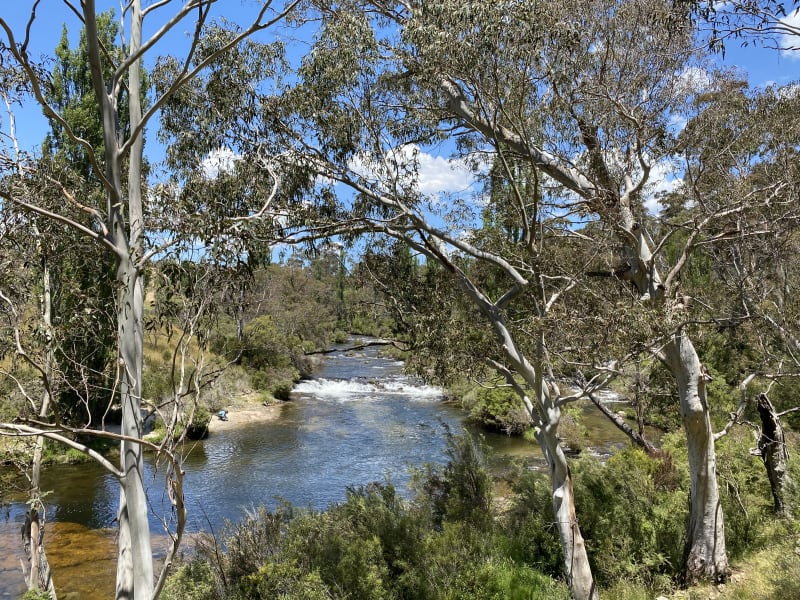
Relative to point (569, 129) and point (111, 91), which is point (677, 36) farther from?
point (111, 91)

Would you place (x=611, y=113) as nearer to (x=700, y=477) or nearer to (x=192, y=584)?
(x=700, y=477)

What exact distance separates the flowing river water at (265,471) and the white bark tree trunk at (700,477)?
5503mm

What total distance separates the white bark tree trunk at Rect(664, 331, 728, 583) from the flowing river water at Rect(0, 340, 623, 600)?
550cm

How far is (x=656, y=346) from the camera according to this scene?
23.7ft

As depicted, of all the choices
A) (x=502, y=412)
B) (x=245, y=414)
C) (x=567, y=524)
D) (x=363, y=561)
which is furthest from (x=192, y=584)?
(x=245, y=414)

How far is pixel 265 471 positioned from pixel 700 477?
429 inches

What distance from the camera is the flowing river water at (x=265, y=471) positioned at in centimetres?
1062

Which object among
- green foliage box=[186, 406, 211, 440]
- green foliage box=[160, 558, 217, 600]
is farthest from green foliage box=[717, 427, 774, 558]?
green foliage box=[186, 406, 211, 440]

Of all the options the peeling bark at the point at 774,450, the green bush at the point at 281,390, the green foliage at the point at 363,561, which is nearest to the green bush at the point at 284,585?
the green foliage at the point at 363,561

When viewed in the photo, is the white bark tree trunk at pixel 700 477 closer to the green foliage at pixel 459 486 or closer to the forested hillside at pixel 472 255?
the forested hillside at pixel 472 255

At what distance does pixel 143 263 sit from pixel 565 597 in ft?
21.0

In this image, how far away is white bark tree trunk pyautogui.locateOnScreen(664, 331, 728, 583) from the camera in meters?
7.68

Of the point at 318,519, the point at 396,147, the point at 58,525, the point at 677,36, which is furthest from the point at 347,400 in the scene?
the point at 677,36

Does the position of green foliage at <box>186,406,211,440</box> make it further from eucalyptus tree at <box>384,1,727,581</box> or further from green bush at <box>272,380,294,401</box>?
eucalyptus tree at <box>384,1,727,581</box>
